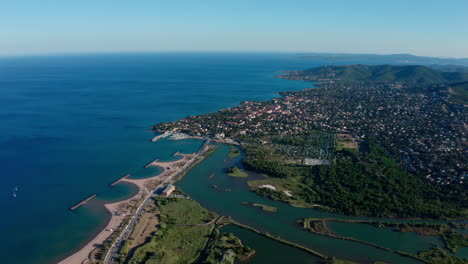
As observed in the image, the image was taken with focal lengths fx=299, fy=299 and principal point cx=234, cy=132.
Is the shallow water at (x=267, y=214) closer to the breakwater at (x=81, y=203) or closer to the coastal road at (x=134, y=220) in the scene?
the coastal road at (x=134, y=220)

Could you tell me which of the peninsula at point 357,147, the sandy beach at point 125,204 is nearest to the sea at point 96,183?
the sandy beach at point 125,204

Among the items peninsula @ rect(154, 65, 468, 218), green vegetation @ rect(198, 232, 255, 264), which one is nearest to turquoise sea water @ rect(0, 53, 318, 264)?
peninsula @ rect(154, 65, 468, 218)

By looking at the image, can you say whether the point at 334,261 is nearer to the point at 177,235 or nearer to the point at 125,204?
the point at 177,235

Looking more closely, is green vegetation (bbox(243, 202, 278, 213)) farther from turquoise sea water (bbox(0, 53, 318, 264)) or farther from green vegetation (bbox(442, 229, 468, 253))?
green vegetation (bbox(442, 229, 468, 253))

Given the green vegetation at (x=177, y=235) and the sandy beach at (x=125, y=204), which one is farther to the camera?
the sandy beach at (x=125, y=204)

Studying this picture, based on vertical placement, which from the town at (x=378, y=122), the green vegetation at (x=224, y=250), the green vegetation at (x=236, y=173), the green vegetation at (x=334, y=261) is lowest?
the green vegetation at (x=334, y=261)

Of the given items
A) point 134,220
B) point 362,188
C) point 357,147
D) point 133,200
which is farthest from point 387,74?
point 134,220
